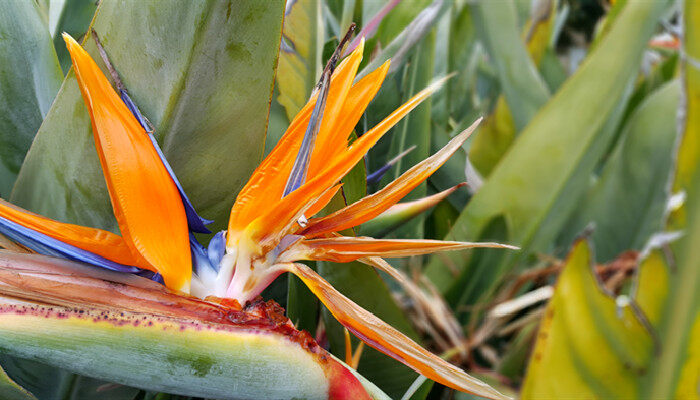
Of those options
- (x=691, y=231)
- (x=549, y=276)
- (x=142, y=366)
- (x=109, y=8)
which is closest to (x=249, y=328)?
(x=142, y=366)

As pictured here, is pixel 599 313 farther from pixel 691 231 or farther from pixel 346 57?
pixel 346 57

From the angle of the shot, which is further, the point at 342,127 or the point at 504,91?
the point at 504,91

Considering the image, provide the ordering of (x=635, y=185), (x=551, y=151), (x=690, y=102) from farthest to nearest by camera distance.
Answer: (x=635, y=185) → (x=551, y=151) → (x=690, y=102)

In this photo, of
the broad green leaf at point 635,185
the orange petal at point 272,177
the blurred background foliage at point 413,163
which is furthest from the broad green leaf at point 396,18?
the broad green leaf at point 635,185

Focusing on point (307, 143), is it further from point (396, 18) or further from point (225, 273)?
point (396, 18)

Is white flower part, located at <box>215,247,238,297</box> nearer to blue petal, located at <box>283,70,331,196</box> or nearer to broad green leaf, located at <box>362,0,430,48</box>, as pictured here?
blue petal, located at <box>283,70,331,196</box>

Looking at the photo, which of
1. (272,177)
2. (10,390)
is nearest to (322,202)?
(272,177)
